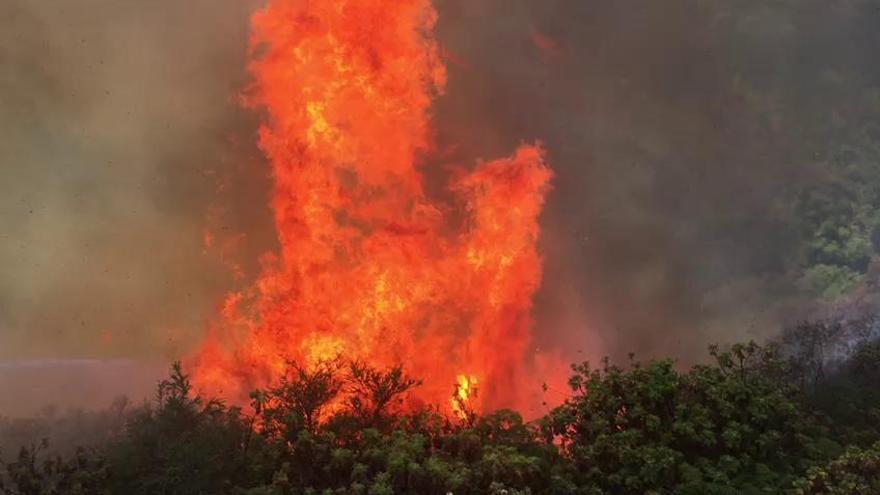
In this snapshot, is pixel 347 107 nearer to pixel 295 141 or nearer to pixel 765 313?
pixel 295 141

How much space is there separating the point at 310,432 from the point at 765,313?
88.6 ft

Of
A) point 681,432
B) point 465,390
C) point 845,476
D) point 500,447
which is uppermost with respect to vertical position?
point 465,390

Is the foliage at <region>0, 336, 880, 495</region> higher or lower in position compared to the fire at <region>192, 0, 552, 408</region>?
lower

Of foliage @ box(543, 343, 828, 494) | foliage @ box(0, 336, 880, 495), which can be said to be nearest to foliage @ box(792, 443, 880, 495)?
foliage @ box(0, 336, 880, 495)

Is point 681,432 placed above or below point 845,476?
above

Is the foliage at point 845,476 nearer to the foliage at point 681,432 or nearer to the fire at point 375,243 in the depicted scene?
the foliage at point 681,432

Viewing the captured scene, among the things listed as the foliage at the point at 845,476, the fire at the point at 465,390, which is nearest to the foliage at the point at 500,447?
the foliage at the point at 845,476

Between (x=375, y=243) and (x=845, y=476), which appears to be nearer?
(x=845, y=476)

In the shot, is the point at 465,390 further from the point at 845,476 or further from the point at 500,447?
the point at 845,476

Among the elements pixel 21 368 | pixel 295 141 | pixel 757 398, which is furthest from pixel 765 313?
pixel 21 368

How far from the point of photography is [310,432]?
72.4 ft

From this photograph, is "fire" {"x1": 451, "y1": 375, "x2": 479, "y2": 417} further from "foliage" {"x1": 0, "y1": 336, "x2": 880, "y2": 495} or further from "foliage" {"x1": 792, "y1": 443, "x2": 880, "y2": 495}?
"foliage" {"x1": 792, "y1": 443, "x2": 880, "y2": 495}

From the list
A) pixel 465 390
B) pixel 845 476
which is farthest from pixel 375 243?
pixel 845 476

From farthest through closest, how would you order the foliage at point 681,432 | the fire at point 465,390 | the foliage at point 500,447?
1. the fire at point 465,390
2. the foliage at point 681,432
3. the foliage at point 500,447
